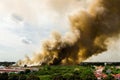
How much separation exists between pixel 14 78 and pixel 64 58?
709 inches

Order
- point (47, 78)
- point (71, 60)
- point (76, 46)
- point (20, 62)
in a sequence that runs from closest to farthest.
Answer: point (47, 78), point (76, 46), point (71, 60), point (20, 62)

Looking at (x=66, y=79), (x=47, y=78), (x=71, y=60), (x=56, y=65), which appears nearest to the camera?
(x=66, y=79)

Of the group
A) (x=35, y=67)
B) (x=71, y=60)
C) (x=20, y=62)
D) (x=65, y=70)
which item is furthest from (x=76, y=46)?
(x=20, y=62)

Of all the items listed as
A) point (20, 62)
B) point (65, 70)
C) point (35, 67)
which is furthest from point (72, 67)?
point (20, 62)

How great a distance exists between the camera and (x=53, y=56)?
74.6 m

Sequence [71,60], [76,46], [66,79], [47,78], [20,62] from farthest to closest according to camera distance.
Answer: [20,62] → [71,60] → [76,46] → [47,78] → [66,79]

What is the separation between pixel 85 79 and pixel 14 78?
13268 millimetres

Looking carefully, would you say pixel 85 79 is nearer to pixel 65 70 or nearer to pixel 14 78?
pixel 14 78

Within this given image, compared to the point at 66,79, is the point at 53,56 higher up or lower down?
higher up

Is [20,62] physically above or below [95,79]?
above

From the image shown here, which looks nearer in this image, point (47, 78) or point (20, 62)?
point (47, 78)

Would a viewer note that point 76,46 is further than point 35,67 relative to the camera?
No

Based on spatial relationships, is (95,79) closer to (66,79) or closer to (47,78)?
(66,79)

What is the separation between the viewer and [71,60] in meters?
72.9
